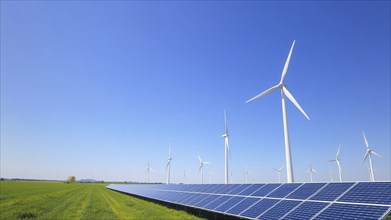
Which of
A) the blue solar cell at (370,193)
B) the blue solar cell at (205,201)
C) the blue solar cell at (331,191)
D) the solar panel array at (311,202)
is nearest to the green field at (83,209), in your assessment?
the blue solar cell at (205,201)

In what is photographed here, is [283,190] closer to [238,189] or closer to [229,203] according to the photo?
[229,203]

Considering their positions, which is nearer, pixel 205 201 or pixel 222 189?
pixel 205 201

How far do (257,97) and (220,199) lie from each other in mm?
16064

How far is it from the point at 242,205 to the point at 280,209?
3814 millimetres

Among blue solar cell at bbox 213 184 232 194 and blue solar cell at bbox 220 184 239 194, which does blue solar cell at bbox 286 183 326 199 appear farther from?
blue solar cell at bbox 213 184 232 194

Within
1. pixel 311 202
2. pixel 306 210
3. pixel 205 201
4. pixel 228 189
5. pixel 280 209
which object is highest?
pixel 228 189

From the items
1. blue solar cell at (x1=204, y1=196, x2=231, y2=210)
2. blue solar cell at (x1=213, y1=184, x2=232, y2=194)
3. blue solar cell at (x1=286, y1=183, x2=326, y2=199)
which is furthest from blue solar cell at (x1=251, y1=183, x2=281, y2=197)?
blue solar cell at (x1=213, y1=184, x2=232, y2=194)

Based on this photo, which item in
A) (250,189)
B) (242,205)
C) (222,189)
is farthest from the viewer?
(222,189)

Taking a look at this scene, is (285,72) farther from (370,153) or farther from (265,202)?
(370,153)

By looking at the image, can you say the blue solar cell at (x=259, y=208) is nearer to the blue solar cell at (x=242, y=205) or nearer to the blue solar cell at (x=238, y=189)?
the blue solar cell at (x=242, y=205)

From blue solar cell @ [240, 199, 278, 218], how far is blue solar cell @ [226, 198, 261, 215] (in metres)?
0.55

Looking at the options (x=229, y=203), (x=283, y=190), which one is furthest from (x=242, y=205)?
(x=283, y=190)

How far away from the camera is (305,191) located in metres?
18.3

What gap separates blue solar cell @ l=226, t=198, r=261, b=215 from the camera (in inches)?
750
